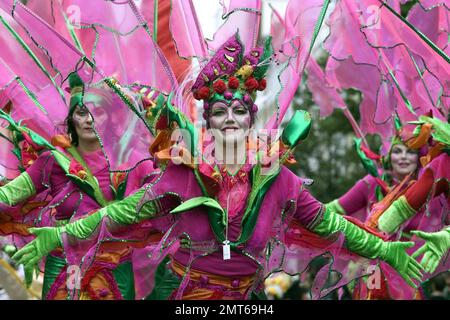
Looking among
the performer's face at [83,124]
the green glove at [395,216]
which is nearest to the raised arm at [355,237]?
the green glove at [395,216]

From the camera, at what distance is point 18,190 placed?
228 inches

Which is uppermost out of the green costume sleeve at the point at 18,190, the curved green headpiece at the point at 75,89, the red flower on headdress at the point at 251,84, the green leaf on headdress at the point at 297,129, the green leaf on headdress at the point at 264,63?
the green leaf on headdress at the point at 264,63

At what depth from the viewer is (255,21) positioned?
16.9ft

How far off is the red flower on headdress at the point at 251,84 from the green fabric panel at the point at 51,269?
1.68m

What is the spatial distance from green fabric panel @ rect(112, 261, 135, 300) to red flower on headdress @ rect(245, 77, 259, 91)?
5.11 ft

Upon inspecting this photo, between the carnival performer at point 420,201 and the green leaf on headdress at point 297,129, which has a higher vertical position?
the green leaf on headdress at point 297,129

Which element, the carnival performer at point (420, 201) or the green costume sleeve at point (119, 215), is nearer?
the green costume sleeve at point (119, 215)

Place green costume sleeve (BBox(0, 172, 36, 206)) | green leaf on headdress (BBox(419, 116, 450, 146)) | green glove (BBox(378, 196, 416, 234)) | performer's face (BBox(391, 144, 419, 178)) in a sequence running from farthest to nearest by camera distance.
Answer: performer's face (BBox(391, 144, 419, 178)), green glove (BBox(378, 196, 416, 234)), green costume sleeve (BBox(0, 172, 36, 206)), green leaf on headdress (BBox(419, 116, 450, 146))

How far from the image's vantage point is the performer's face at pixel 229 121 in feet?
15.8

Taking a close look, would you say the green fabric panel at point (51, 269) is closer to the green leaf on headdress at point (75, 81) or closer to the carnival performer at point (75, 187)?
the carnival performer at point (75, 187)

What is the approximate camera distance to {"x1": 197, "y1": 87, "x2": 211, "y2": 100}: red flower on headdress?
486 centimetres

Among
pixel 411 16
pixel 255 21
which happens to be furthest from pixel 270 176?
pixel 411 16

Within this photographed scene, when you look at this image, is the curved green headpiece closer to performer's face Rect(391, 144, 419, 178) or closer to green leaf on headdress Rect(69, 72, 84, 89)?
green leaf on headdress Rect(69, 72, 84, 89)

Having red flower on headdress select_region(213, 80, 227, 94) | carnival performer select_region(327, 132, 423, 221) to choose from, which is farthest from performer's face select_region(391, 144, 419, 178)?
red flower on headdress select_region(213, 80, 227, 94)
